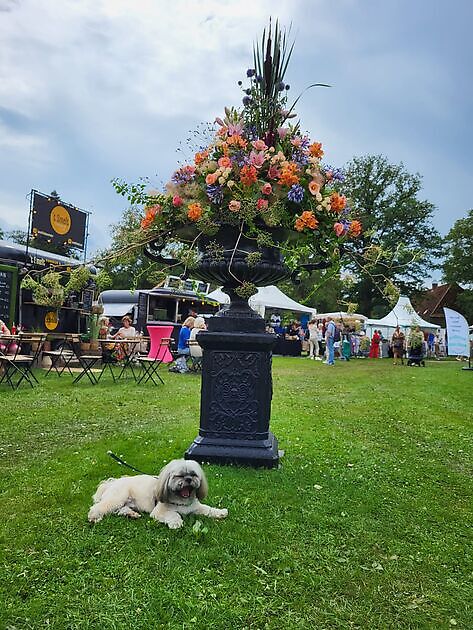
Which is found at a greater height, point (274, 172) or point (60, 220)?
point (60, 220)

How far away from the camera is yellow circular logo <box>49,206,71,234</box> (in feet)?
54.9

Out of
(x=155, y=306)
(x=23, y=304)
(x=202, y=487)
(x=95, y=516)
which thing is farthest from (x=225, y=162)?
(x=155, y=306)

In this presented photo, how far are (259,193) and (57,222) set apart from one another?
1438cm

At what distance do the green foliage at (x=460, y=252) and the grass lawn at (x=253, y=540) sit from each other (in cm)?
4138

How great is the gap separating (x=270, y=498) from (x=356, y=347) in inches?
882

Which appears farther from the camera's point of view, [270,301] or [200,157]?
[270,301]

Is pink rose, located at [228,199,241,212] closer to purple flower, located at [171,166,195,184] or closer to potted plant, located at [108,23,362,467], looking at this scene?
potted plant, located at [108,23,362,467]

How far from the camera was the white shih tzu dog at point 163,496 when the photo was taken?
3.18 meters

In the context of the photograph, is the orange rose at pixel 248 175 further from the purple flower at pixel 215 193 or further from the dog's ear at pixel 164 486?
the dog's ear at pixel 164 486

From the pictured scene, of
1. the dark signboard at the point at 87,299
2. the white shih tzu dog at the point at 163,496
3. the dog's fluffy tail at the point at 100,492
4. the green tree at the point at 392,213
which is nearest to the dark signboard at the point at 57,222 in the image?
the dark signboard at the point at 87,299

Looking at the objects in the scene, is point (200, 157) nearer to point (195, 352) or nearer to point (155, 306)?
point (195, 352)

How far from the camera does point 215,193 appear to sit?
4105mm

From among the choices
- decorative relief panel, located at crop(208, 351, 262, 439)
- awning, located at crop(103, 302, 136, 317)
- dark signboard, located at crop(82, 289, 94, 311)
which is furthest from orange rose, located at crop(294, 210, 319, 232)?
awning, located at crop(103, 302, 136, 317)

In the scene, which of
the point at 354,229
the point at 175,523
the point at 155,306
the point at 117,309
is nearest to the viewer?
the point at 175,523
